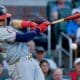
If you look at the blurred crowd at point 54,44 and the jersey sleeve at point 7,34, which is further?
the blurred crowd at point 54,44

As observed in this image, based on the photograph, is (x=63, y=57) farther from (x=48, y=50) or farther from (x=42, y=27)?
(x=42, y=27)

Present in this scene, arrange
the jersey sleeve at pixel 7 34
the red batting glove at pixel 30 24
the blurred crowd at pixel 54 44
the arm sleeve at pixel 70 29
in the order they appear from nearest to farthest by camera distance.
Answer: the jersey sleeve at pixel 7 34 → the red batting glove at pixel 30 24 → the blurred crowd at pixel 54 44 → the arm sleeve at pixel 70 29

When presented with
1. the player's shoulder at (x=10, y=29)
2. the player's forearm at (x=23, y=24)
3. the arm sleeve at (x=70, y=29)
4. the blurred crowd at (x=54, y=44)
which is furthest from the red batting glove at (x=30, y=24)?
the arm sleeve at (x=70, y=29)

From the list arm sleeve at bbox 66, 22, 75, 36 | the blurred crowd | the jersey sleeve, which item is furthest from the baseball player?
arm sleeve at bbox 66, 22, 75, 36

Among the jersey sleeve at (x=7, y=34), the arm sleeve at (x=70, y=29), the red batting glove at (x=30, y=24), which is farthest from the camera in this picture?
the arm sleeve at (x=70, y=29)

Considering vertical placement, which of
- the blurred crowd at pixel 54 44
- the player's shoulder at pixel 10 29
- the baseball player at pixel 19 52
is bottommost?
the blurred crowd at pixel 54 44

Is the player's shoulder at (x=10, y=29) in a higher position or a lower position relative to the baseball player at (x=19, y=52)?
higher

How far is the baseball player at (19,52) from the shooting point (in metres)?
8.25

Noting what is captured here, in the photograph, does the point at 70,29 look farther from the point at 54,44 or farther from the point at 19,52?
the point at 19,52

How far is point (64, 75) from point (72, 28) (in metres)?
1.83

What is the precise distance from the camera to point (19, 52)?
8375 mm

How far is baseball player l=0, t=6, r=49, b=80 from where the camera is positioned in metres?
8.25

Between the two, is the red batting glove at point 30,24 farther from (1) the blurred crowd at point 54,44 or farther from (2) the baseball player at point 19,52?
(1) the blurred crowd at point 54,44

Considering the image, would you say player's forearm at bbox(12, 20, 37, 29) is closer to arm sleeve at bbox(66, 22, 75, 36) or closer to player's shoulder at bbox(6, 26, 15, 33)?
player's shoulder at bbox(6, 26, 15, 33)
